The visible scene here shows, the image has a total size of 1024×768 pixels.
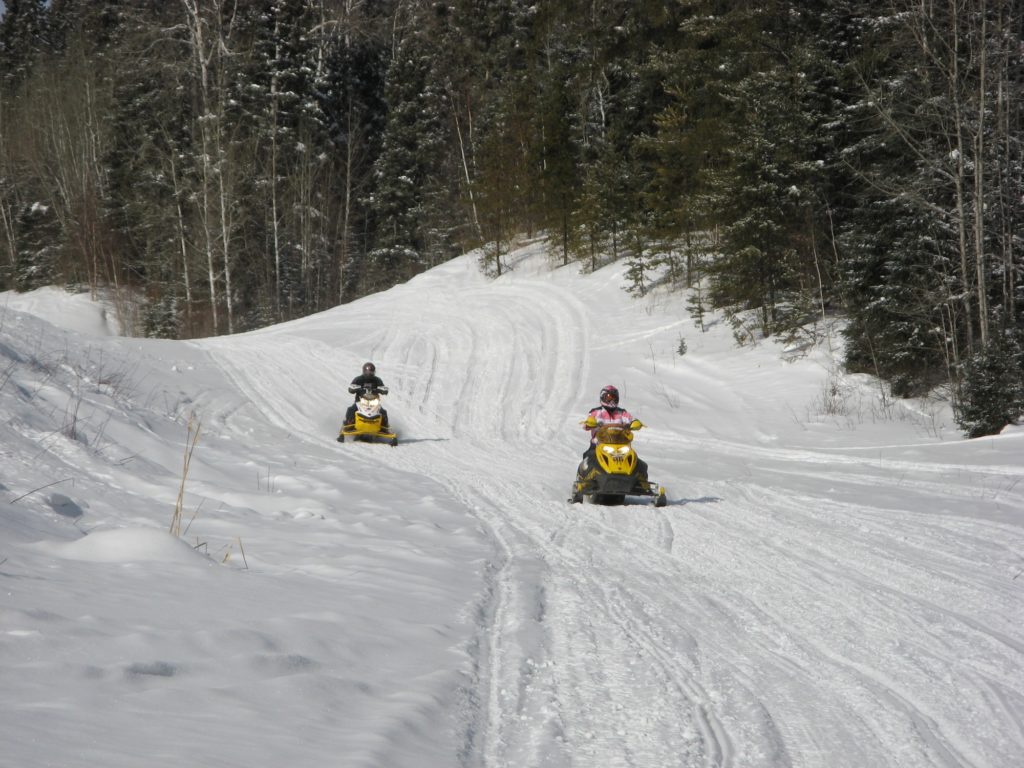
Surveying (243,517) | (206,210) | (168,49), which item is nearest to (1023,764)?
(243,517)

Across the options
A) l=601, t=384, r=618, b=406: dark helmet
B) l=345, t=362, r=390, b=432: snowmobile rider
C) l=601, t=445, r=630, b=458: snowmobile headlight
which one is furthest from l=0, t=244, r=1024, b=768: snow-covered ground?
l=345, t=362, r=390, b=432: snowmobile rider

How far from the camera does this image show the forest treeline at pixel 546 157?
1642cm

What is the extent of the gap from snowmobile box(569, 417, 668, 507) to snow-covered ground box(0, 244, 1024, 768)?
0.39 metres

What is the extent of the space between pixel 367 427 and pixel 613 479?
6752 millimetres

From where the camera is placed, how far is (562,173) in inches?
1232

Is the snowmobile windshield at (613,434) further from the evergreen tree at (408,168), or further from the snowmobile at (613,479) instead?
the evergreen tree at (408,168)

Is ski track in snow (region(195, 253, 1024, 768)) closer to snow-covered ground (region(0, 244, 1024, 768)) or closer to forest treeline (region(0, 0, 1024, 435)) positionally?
snow-covered ground (region(0, 244, 1024, 768))

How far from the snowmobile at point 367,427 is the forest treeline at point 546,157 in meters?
9.63

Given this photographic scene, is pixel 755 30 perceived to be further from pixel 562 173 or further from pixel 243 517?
pixel 243 517

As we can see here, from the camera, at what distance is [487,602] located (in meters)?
4.90

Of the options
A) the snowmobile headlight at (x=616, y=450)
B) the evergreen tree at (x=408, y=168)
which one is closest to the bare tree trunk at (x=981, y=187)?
the snowmobile headlight at (x=616, y=450)

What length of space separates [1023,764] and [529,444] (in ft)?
38.8

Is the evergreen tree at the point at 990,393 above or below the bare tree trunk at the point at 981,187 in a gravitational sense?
below

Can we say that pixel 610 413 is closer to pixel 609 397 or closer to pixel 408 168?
pixel 609 397
